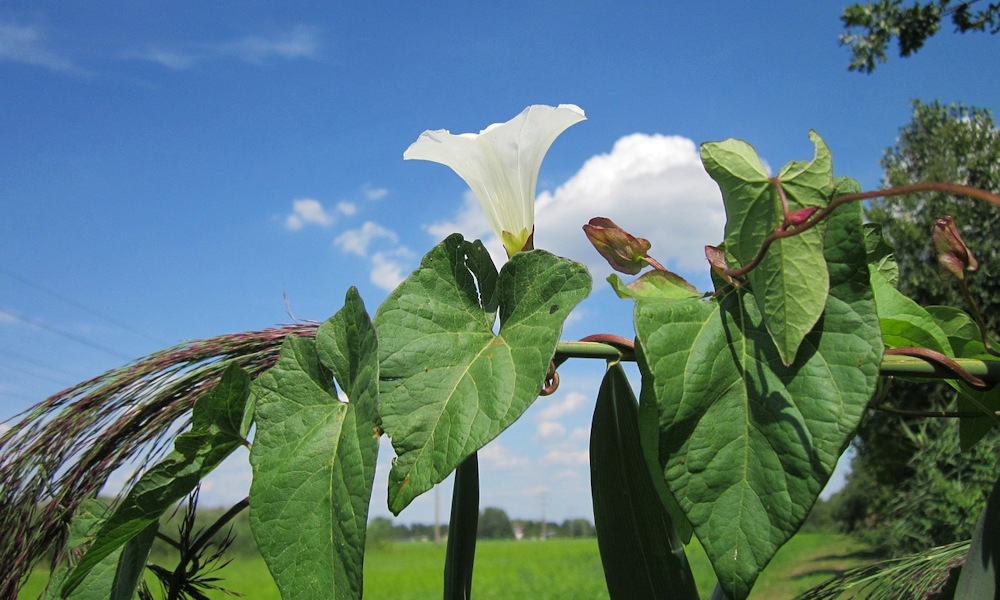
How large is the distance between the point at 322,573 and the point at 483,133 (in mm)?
269

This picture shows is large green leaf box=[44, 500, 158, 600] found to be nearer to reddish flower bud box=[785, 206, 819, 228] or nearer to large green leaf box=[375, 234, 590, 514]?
large green leaf box=[375, 234, 590, 514]

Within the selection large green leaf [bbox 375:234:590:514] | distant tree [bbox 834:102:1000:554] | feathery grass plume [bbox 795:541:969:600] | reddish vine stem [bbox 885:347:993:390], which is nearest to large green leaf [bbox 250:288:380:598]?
large green leaf [bbox 375:234:590:514]

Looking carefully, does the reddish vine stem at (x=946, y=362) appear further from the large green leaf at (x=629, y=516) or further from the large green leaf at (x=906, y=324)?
the large green leaf at (x=629, y=516)

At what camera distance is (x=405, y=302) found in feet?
1.13

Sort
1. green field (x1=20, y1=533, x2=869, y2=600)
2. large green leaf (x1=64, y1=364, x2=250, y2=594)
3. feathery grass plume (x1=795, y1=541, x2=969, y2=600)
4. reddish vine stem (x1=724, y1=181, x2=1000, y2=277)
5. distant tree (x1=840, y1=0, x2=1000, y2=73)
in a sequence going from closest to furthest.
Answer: reddish vine stem (x1=724, y1=181, x2=1000, y2=277) → large green leaf (x1=64, y1=364, x2=250, y2=594) → feathery grass plume (x1=795, y1=541, x2=969, y2=600) → distant tree (x1=840, y1=0, x2=1000, y2=73) → green field (x1=20, y1=533, x2=869, y2=600)

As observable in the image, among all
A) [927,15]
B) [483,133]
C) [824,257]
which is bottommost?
[824,257]

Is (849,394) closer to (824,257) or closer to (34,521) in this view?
(824,257)

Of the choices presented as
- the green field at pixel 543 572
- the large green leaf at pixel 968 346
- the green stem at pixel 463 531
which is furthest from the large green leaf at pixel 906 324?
the green field at pixel 543 572

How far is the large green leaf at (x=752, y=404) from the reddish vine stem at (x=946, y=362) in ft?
0.23

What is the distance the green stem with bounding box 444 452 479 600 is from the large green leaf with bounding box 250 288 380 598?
0.09 metres

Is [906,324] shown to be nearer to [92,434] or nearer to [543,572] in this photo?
[92,434]

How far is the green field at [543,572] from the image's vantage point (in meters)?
12.7

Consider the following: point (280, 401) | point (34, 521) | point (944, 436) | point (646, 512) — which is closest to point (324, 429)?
point (280, 401)

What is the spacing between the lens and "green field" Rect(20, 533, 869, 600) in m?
12.7
